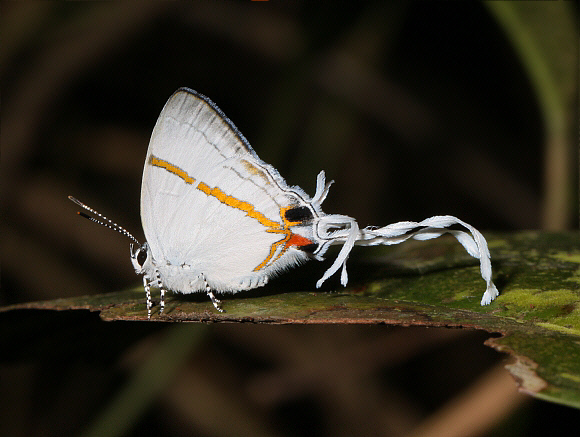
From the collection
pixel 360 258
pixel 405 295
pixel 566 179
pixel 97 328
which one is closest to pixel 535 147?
pixel 566 179

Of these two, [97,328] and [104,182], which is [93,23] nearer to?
[104,182]

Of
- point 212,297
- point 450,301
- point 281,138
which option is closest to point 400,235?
point 450,301

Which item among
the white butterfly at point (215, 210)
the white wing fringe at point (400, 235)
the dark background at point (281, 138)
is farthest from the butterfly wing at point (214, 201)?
the dark background at point (281, 138)

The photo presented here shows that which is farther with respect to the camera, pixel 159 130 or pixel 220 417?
pixel 220 417

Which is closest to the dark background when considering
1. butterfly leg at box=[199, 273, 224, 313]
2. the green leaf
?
the green leaf

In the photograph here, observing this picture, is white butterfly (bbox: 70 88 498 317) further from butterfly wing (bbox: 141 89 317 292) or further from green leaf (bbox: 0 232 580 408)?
green leaf (bbox: 0 232 580 408)

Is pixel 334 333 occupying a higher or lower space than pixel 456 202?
lower
